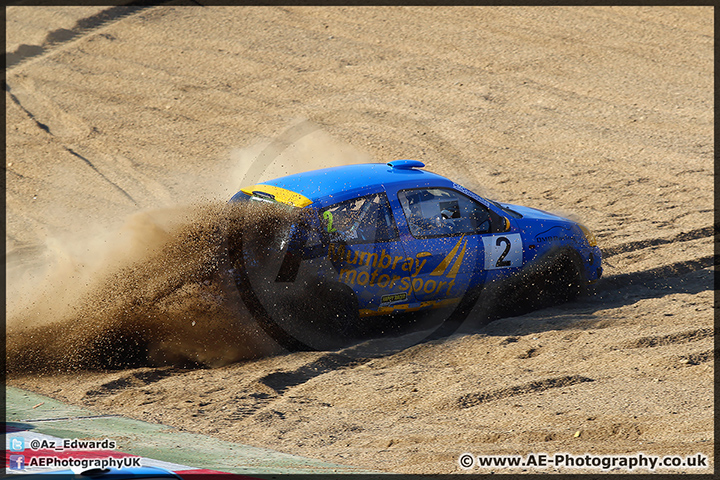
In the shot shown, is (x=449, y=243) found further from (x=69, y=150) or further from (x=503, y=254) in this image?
(x=69, y=150)

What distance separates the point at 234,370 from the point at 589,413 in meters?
3.18

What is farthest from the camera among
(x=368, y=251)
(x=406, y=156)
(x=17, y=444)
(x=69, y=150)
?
(x=69, y=150)

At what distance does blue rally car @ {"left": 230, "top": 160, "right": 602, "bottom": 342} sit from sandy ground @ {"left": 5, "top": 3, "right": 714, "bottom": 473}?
51cm

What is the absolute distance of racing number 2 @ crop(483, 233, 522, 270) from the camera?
7871mm

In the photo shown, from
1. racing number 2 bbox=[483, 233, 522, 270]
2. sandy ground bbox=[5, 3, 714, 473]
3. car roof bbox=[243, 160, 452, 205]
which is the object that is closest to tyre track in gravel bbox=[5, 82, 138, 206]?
sandy ground bbox=[5, 3, 714, 473]

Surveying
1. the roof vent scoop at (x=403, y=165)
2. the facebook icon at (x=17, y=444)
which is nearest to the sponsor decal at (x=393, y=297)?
the roof vent scoop at (x=403, y=165)

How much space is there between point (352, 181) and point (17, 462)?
14.9ft

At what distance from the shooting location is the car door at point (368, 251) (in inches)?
280

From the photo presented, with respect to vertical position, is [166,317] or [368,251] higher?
[368,251]

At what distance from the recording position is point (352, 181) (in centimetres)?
747

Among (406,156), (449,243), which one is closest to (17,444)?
(449,243)

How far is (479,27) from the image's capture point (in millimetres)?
18109
